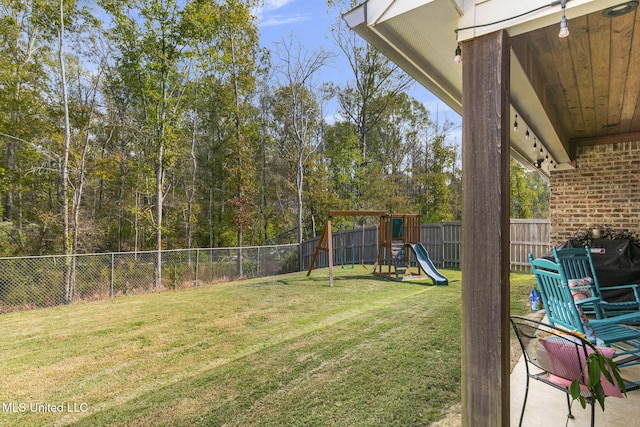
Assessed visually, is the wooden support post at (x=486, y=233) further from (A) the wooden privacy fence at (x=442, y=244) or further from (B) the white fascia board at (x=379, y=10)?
(A) the wooden privacy fence at (x=442, y=244)

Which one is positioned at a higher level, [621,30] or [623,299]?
[621,30]

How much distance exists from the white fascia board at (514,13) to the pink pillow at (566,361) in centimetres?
152

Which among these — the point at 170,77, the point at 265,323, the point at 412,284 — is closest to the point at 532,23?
the point at 265,323

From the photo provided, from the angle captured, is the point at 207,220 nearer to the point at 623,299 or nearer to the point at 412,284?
the point at 412,284

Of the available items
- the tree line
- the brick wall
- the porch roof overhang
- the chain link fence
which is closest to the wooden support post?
the porch roof overhang

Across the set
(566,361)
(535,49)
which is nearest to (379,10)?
(535,49)

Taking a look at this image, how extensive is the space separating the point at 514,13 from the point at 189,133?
49.7 ft

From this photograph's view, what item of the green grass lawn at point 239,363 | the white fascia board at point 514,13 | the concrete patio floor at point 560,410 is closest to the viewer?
the white fascia board at point 514,13

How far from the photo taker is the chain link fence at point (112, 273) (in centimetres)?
652

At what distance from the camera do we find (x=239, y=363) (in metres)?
3.42

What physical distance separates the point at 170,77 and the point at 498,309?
11.7 m

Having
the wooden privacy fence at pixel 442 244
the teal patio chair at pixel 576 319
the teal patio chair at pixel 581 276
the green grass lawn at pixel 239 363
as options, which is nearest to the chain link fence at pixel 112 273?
the green grass lawn at pixel 239 363

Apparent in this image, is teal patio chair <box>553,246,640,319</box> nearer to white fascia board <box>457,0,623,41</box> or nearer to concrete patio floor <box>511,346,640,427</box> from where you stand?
concrete patio floor <box>511,346,640,427</box>

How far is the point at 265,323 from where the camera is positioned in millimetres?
4906
